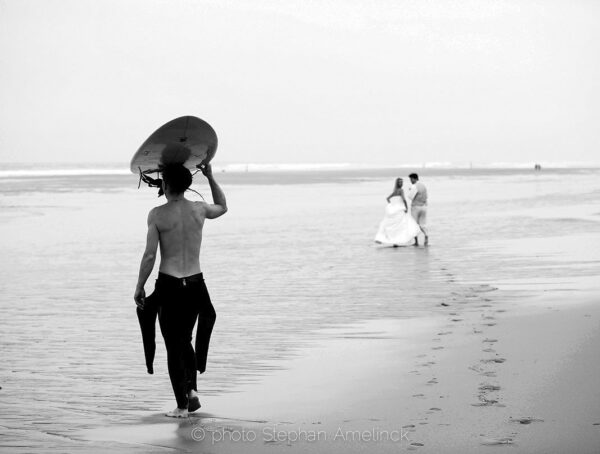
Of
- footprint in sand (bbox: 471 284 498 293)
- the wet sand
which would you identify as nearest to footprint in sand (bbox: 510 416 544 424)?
the wet sand

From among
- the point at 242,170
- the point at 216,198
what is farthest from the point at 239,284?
Answer: the point at 242,170

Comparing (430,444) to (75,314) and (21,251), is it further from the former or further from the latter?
(21,251)

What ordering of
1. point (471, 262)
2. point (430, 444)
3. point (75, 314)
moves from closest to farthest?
point (430, 444) → point (75, 314) → point (471, 262)

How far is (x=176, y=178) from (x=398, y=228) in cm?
1406

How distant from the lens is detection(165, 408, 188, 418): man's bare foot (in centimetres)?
655

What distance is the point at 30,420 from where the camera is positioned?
21.4 ft

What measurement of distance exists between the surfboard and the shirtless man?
0.37 feet

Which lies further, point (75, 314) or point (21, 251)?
point (21, 251)

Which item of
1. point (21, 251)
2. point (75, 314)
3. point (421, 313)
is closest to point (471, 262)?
point (421, 313)

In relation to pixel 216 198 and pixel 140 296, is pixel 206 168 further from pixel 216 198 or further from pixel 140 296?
pixel 140 296

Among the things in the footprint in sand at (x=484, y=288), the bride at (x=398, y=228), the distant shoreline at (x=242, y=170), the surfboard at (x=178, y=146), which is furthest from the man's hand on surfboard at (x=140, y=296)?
the distant shoreline at (x=242, y=170)

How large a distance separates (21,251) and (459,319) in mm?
11538

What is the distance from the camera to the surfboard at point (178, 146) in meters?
6.51

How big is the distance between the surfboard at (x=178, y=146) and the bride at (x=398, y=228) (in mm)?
13658
